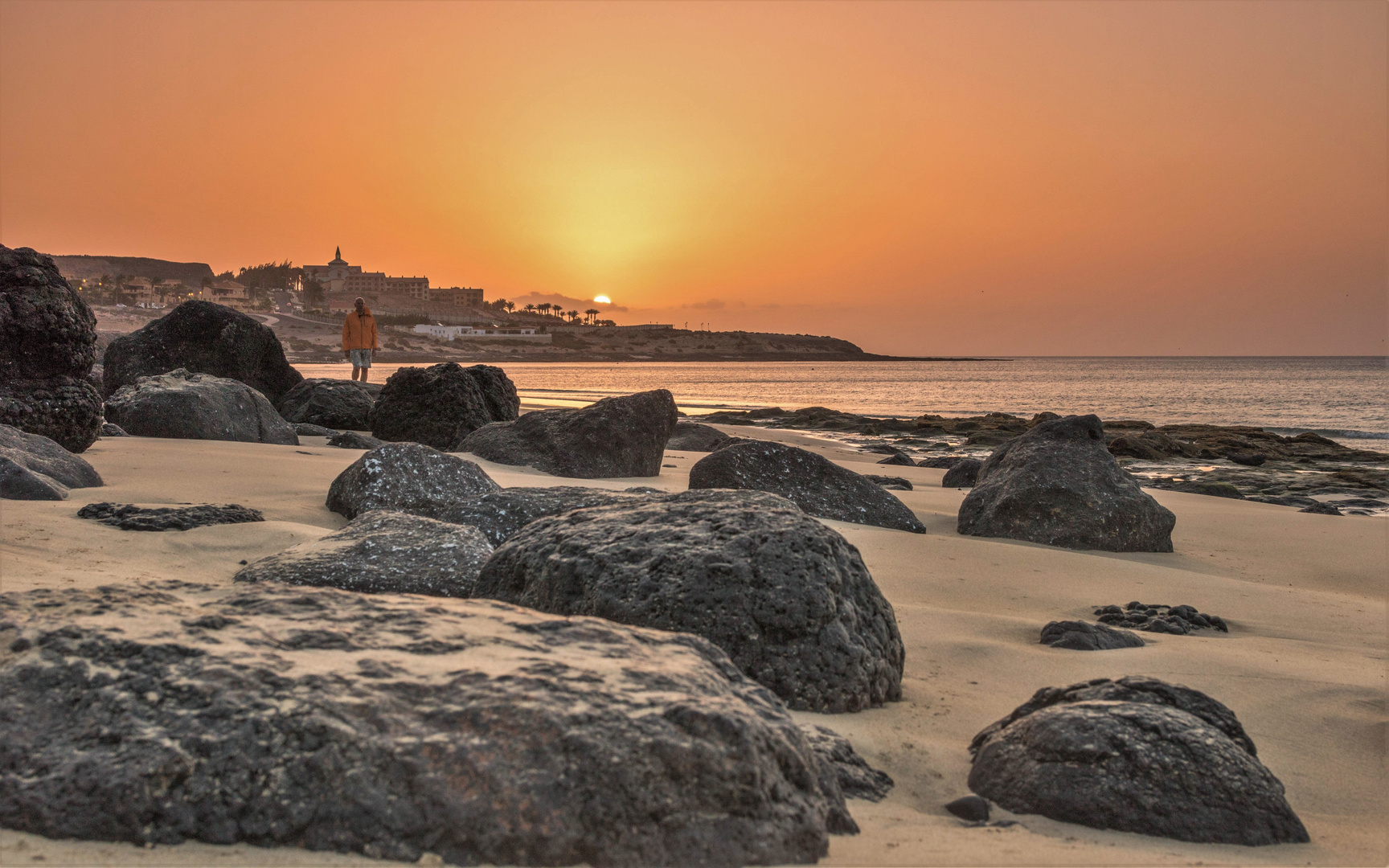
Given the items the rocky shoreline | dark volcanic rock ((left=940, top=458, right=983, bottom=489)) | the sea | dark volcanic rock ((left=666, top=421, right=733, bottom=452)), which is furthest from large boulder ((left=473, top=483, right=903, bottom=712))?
the sea

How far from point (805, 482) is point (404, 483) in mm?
2889

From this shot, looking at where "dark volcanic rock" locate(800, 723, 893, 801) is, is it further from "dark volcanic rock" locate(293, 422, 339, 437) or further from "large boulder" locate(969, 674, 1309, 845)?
"dark volcanic rock" locate(293, 422, 339, 437)

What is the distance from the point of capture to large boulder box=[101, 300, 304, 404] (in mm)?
12312

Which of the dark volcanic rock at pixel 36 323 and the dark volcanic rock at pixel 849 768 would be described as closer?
the dark volcanic rock at pixel 849 768

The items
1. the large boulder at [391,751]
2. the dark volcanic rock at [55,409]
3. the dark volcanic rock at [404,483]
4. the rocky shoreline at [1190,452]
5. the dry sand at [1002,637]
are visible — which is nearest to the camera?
the large boulder at [391,751]

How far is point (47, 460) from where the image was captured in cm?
523

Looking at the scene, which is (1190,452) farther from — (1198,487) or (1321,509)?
(1321,509)

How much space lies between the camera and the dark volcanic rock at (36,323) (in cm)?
656

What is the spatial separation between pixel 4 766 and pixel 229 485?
463cm

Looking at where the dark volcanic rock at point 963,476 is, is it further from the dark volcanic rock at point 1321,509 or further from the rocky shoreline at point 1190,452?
the dark volcanic rock at point 1321,509

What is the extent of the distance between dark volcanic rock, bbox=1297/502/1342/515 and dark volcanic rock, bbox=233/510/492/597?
8.99 m

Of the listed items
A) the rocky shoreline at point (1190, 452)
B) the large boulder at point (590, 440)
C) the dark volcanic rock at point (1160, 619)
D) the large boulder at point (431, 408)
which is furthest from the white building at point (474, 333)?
the dark volcanic rock at point (1160, 619)

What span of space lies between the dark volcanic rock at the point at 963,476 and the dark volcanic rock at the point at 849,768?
26.1 feet

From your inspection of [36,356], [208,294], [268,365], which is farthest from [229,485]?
[208,294]
